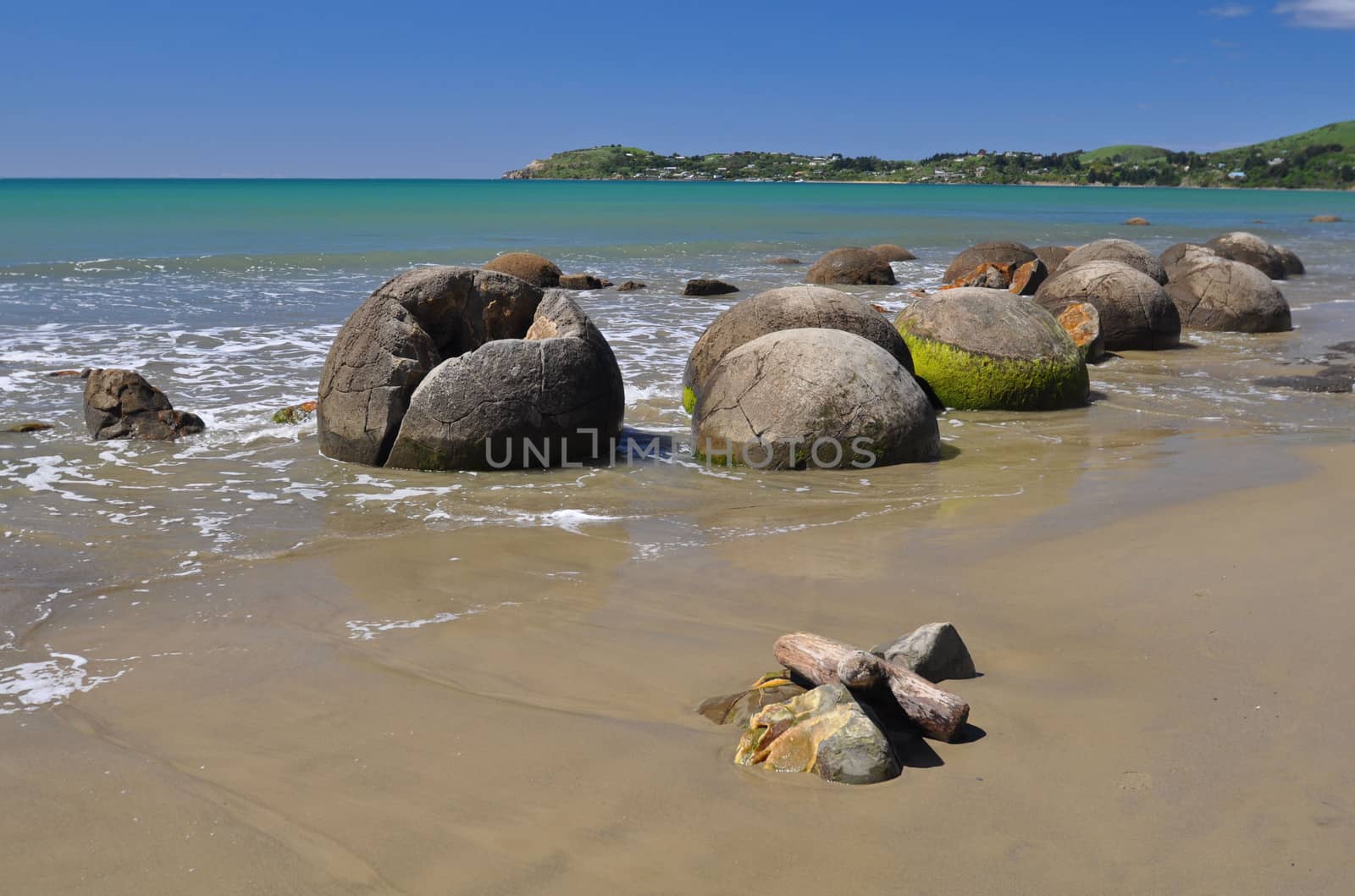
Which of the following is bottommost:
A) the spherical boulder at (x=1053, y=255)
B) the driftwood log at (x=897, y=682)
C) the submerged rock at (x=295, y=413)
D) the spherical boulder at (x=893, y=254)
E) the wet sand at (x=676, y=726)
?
the wet sand at (x=676, y=726)

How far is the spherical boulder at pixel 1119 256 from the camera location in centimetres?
1778

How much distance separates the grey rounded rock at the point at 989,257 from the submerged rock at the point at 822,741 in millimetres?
18127

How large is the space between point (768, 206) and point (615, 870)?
73098mm

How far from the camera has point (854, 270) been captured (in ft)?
76.3

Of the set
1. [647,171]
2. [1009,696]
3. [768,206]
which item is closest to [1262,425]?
[1009,696]

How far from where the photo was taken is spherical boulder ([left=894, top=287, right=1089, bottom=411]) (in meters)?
10.1

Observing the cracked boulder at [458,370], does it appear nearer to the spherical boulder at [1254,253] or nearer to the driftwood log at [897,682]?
the driftwood log at [897,682]

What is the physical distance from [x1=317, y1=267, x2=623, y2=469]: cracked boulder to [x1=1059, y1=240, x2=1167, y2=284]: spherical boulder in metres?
11.2

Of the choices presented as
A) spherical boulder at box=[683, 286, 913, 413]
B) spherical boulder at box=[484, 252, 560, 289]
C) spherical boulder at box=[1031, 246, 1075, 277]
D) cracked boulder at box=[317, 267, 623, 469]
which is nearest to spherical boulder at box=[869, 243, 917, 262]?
spherical boulder at box=[1031, 246, 1075, 277]

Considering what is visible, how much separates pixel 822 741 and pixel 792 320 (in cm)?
632

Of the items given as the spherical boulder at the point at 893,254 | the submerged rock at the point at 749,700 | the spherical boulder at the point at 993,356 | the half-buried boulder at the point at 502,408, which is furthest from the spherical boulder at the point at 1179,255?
the submerged rock at the point at 749,700

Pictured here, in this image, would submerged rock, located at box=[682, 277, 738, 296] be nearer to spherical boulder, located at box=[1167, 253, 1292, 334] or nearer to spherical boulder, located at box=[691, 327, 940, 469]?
spherical boulder, located at box=[1167, 253, 1292, 334]

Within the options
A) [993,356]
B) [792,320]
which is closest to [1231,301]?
[993,356]

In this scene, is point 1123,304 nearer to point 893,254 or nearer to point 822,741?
point 822,741
